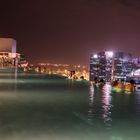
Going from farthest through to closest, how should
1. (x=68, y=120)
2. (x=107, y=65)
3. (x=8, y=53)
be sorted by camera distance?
1. (x=8, y=53)
2. (x=107, y=65)
3. (x=68, y=120)

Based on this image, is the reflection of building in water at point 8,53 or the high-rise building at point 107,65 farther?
the reflection of building in water at point 8,53

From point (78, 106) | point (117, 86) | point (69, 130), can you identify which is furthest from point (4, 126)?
point (117, 86)

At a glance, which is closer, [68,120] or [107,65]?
[68,120]

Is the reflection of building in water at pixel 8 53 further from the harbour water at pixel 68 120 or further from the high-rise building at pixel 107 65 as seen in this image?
the harbour water at pixel 68 120

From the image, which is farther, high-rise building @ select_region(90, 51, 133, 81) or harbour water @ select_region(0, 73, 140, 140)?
high-rise building @ select_region(90, 51, 133, 81)

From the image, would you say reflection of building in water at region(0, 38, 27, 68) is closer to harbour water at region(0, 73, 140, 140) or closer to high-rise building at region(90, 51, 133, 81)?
high-rise building at region(90, 51, 133, 81)

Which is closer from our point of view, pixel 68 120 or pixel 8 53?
pixel 68 120

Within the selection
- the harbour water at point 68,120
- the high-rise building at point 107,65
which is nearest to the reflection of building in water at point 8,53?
the high-rise building at point 107,65

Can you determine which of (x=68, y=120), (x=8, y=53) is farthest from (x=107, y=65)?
(x=68, y=120)

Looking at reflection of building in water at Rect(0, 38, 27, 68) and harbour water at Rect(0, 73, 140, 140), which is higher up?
reflection of building in water at Rect(0, 38, 27, 68)

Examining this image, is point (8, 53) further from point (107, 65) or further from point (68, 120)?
point (68, 120)

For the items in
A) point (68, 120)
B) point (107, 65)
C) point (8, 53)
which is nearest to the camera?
point (68, 120)

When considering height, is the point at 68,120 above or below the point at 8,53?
below

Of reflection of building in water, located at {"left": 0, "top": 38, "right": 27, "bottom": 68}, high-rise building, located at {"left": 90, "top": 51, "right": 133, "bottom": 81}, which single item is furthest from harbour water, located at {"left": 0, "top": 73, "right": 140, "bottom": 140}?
reflection of building in water, located at {"left": 0, "top": 38, "right": 27, "bottom": 68}
